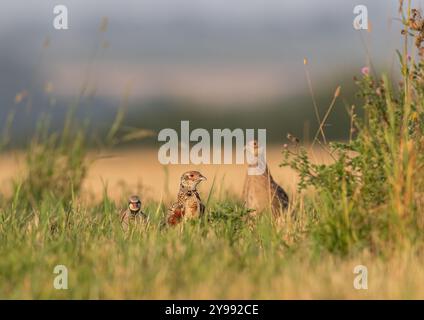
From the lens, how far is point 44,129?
34.1ft

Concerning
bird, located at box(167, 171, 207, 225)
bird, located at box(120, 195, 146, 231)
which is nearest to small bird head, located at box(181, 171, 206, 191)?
bird, located at box(167, 171, 207, 225)

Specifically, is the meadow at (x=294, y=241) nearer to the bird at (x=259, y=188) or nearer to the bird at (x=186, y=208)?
the bird at (x=186, y=208)

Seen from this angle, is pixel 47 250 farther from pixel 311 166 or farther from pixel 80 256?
pixel 311 166

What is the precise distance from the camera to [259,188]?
9656mm

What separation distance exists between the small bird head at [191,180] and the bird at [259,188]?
0.68m

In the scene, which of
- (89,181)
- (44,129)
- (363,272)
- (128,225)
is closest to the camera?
(363,272)

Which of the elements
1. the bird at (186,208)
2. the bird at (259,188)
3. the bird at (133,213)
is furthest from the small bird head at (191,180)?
the bird at (259,188)

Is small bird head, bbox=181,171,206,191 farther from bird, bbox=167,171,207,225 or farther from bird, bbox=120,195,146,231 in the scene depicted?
bird, bbox=120,195,146,231

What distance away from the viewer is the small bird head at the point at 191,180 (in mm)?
8891

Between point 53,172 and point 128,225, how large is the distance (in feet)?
9.38

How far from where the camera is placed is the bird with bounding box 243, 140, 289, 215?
371 inches

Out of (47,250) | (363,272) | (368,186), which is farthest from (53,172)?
(363,272)

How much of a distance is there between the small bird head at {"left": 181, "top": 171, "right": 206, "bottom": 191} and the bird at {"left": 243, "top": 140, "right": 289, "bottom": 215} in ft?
2.24
